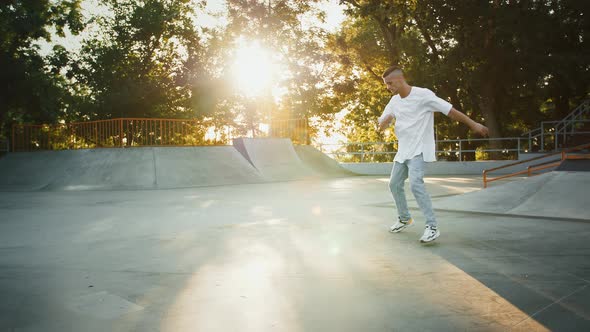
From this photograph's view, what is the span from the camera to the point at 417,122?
5645mm

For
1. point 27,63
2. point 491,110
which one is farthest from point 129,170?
point 491,110

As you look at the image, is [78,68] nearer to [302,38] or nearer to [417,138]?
[302,38]

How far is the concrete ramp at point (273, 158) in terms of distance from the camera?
21297 mm

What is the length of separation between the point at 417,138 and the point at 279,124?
21683 millimetres

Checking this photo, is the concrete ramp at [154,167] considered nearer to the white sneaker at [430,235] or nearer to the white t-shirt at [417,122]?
the white t-shirt at [417,122]

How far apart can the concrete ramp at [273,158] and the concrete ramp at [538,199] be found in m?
12.6

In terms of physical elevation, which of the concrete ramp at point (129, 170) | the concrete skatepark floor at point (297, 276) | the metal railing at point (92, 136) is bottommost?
the concrete skatepark floor at point (297, 276)

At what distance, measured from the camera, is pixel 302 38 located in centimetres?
3853

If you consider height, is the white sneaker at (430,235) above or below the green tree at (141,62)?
below

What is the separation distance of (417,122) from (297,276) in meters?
2.52

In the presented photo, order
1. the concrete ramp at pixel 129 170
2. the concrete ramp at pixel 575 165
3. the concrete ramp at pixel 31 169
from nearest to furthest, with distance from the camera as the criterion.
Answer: the concrete ramp at pixel 575 165 → the concrete ramp at pixel 129 170 → the concrete ramp at pixel 31 169

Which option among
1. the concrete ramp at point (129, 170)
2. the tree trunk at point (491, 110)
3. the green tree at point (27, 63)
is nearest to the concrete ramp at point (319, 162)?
the concrete ramp at point (129, 170)

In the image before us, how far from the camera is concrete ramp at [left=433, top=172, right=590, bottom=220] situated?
24.0 ft

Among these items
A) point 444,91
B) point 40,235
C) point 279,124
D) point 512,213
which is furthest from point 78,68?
point 512,213
